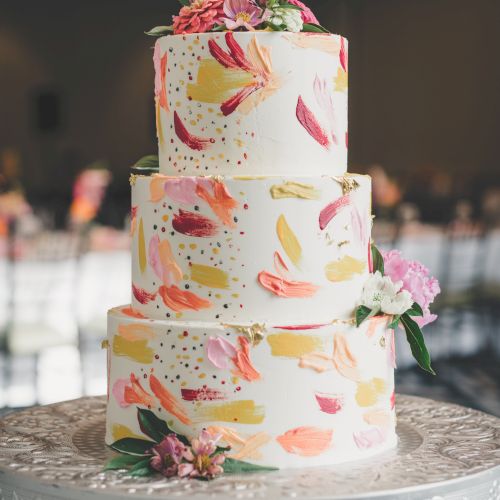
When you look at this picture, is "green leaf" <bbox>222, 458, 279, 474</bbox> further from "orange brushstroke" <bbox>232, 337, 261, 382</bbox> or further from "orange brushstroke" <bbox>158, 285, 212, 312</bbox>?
"orange brushstroke" <bbox>158, 285, 212, 312</bbox>

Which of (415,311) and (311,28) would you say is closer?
(311,28)

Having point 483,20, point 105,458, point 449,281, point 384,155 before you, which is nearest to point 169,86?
point 105,458

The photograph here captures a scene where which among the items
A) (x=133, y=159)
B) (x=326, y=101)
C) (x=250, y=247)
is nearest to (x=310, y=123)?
(x=326, y=101)

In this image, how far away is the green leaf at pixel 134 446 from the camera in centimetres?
218

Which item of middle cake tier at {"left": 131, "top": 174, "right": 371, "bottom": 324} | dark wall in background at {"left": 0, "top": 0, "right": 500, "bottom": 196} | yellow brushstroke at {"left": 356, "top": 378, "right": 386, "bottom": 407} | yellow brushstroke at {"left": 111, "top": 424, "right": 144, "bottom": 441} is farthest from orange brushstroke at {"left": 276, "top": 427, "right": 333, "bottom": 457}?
dark wall in background at {"left": 0, "top": 0, "right": 500, "bottom": 196}

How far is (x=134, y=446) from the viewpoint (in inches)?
85.9

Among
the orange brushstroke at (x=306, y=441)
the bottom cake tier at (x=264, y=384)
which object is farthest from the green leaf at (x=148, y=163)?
the orange brushstroke at (x=306, y=441)

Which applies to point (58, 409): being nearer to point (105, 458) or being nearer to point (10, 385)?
point (105, 458)

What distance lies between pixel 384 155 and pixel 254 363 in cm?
1388

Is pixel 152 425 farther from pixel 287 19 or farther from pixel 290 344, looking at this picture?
pixel 287 19

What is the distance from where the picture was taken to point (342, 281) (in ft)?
7.21

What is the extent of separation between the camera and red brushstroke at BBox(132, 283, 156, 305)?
2.22m

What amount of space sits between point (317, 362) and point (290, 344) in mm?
72

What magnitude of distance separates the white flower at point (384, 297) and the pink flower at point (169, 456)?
508 mm
